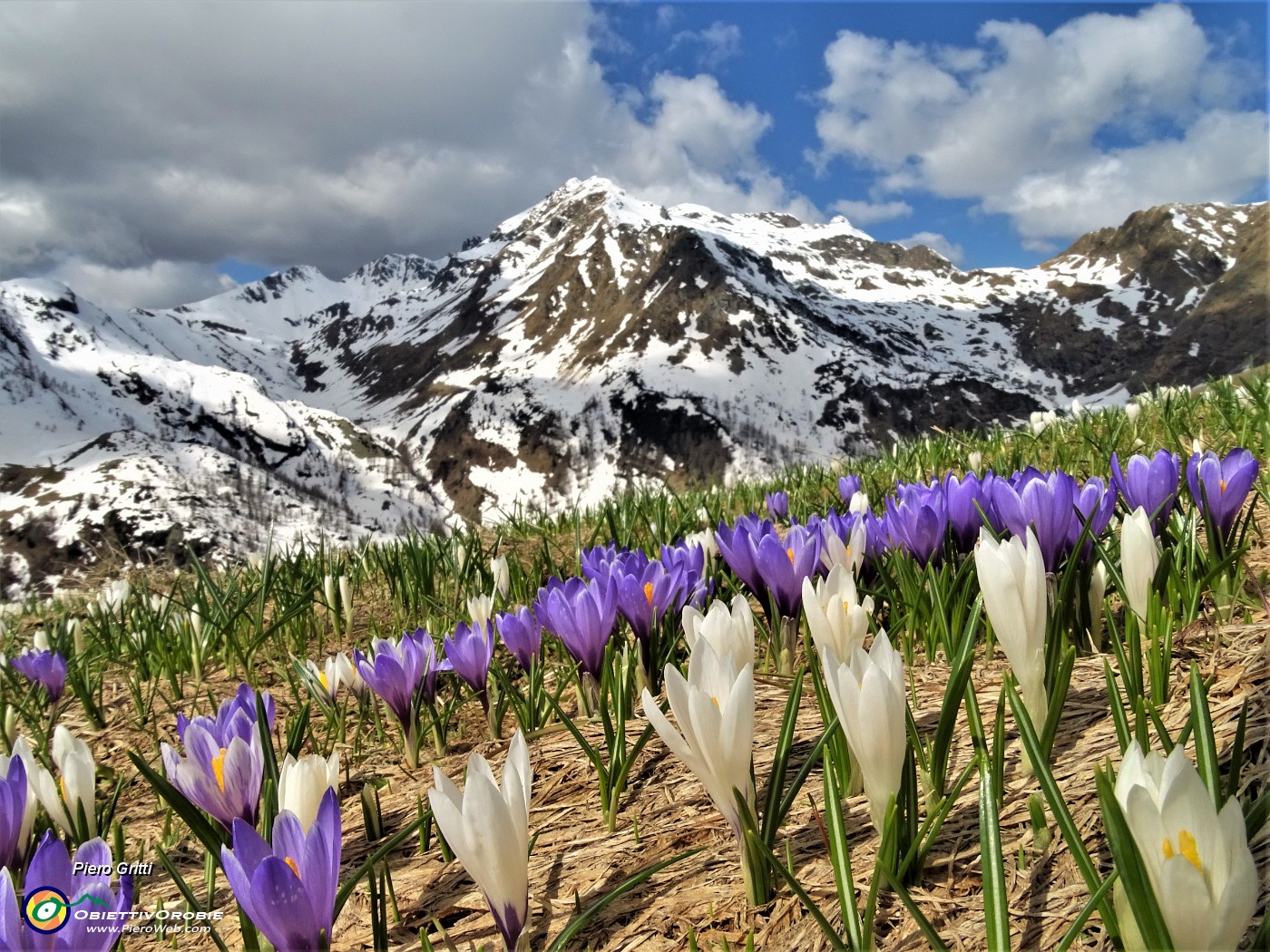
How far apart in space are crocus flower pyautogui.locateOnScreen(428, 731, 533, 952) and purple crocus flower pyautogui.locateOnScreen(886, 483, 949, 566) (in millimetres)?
1572

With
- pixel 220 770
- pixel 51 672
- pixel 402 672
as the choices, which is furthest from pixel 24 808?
pixel 51 672

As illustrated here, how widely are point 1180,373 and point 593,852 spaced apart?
195 meters

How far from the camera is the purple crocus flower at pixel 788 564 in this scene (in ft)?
→ 6.90

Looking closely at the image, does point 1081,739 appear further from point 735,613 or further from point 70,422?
point 70,422

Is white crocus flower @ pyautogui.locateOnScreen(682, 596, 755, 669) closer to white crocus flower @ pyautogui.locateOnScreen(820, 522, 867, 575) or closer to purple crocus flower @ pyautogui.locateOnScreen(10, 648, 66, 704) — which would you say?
white crocus flower @ pyautogui.locateOnScreen(820, 522, 867, 575)

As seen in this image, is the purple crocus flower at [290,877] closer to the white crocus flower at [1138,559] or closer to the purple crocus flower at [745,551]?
the purple crocus flower at [745,551]

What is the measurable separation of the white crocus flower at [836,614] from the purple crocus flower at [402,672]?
1.14 metres

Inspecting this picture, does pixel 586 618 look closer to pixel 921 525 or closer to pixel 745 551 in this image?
pixel 745 551

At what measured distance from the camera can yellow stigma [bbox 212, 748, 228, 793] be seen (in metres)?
1.54

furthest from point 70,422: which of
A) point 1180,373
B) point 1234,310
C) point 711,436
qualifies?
point 1234,310

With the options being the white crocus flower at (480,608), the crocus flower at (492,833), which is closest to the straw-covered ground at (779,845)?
the crocus flower at (492,833)

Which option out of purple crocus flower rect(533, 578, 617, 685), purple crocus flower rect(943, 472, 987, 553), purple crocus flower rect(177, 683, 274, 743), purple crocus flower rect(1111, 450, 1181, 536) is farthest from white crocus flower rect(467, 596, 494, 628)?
purple crocus flower rect(1111, 450, 1181, 536)

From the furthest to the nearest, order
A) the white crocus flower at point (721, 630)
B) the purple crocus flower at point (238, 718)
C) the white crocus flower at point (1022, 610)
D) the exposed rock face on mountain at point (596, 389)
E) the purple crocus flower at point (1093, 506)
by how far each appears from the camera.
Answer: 1. the exposed rock face on mountain at point (596, 389)
2. the purple crocus flower at point (1093, 506)
3. the purple crocus flower at point (238, 718)
4. the white crocus flower at point (721, 630)
5. the white crocus flower at point (1022, 610)

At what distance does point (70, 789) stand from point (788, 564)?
1.88 m
